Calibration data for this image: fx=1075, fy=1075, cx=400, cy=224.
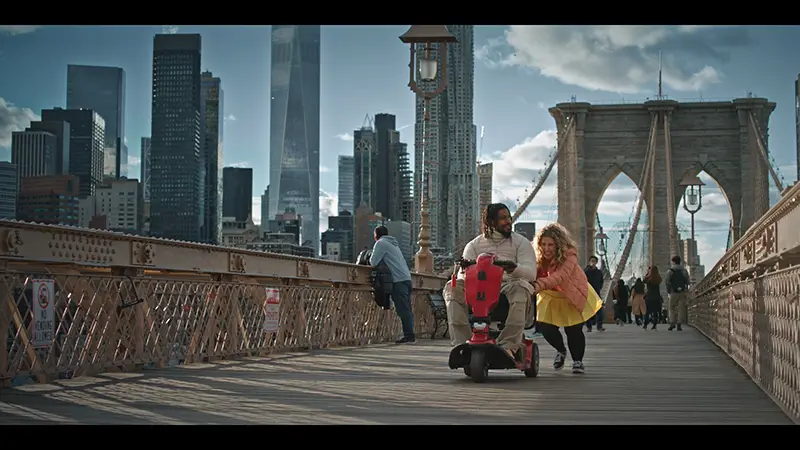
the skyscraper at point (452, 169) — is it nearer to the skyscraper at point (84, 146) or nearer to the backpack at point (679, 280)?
the skyscraper at point (84, 146)

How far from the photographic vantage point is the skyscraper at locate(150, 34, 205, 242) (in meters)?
122

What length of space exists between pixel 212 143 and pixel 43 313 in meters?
143

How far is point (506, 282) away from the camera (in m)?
7.03

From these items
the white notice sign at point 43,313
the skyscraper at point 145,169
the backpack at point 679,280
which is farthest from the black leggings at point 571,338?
the skyscraper at point 145,169

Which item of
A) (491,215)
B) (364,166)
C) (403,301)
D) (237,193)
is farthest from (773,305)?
(237,193)

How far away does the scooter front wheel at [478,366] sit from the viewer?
6.59 m

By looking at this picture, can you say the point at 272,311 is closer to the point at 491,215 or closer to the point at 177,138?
the point at 491,215

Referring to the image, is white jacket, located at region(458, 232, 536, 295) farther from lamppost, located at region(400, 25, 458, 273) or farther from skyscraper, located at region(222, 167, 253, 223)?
skyscraper, located at region(222, 167, 253, 223)

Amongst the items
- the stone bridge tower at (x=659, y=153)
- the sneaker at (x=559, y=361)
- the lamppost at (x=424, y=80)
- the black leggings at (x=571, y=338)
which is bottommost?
the sneaker at (x=559, y=361)

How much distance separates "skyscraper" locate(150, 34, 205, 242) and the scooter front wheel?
11040cm

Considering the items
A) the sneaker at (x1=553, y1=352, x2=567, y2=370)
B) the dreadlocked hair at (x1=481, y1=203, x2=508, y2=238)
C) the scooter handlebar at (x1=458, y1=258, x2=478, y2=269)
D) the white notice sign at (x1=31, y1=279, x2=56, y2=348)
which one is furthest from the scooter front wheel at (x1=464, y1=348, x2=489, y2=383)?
the white notice sign at (x1=31, y1=279, x2=56, y2=348)
